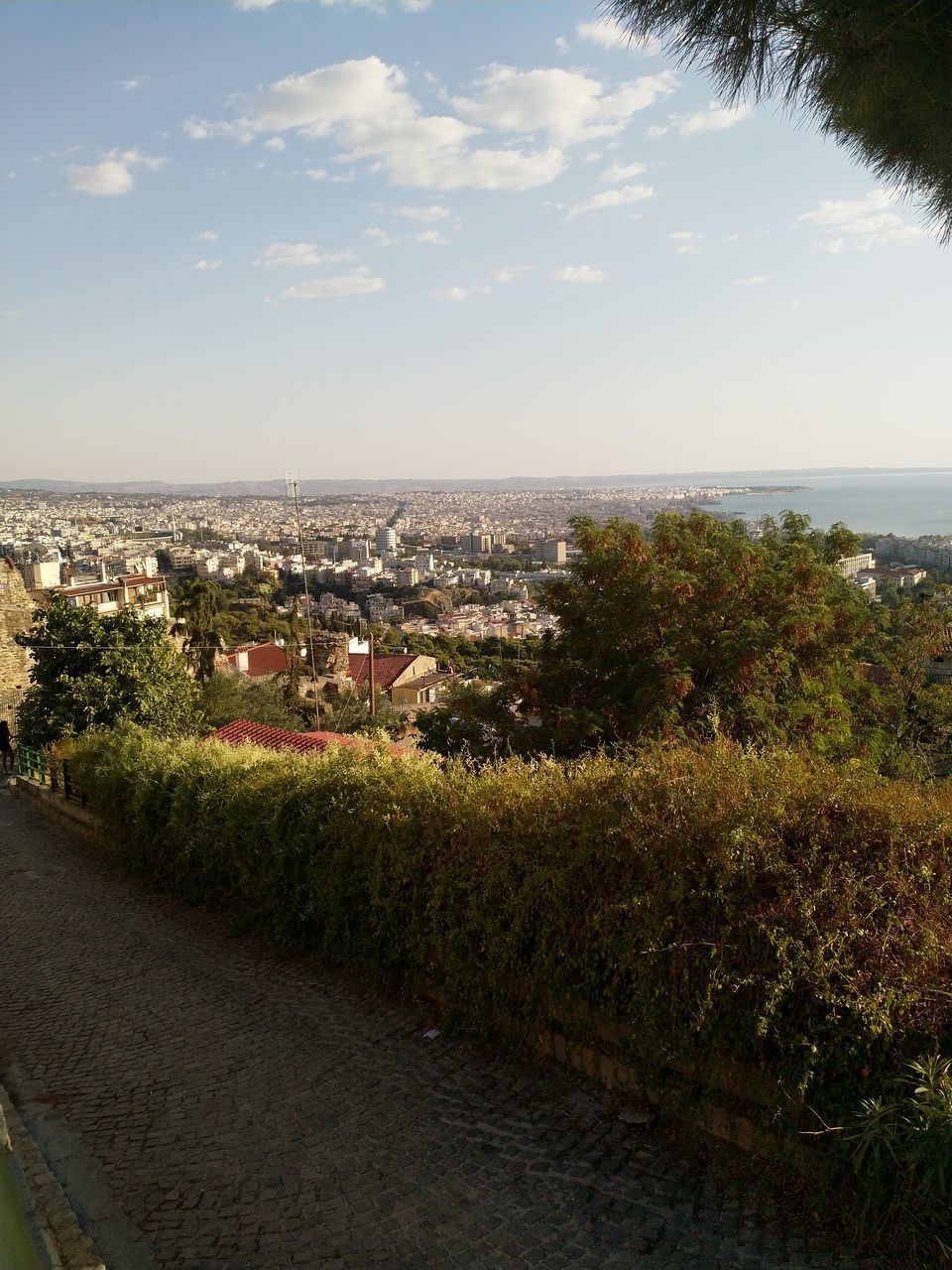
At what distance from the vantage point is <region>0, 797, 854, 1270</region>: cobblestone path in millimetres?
3453

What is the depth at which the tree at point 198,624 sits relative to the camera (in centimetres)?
3189

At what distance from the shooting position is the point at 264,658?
139 ft

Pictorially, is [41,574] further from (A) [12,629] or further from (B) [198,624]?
(A) [12,629]

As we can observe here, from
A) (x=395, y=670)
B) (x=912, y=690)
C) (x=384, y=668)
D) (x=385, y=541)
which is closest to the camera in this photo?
(x=912, y=690)

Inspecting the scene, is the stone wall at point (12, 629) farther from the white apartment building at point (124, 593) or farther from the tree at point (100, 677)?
the white apartment building at point (124, 593)

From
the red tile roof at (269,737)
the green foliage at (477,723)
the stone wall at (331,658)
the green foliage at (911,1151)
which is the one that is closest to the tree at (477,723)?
the green foliage at (477,723)

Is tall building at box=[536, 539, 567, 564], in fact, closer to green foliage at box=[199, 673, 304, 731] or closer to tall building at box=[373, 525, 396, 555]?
green foliage at box=[199, 673, 304, 731]

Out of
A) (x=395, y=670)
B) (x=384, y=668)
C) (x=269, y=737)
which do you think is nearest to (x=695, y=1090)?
(x=269, y=737)

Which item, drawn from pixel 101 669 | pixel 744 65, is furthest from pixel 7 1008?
pixel 101 669

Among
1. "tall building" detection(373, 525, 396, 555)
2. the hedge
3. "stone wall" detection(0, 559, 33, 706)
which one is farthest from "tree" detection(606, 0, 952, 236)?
"tall building" detection(373, 525, 396, 555)

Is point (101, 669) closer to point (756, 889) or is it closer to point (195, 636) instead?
point (756, 889)

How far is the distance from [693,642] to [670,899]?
5678 millimetres

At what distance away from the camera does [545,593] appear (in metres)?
10.6

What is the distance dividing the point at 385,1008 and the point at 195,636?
30.5 metres
